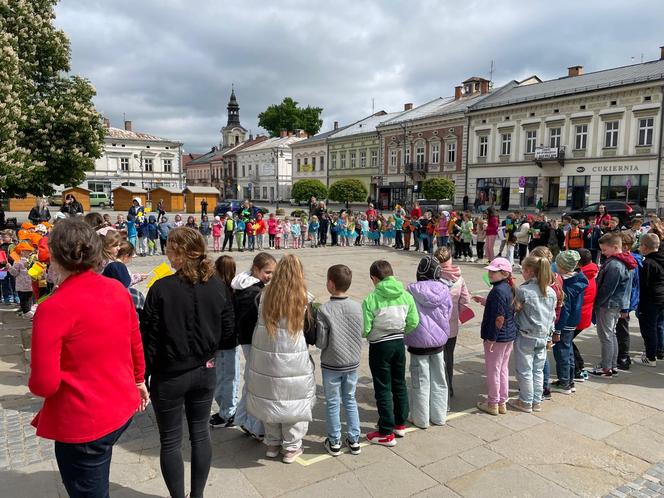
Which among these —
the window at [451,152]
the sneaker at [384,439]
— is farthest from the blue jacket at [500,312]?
the window at [451,152]

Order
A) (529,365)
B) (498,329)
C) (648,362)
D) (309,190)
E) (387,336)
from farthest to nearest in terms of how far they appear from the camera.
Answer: (309,190) → (648,362) → (529,365) → (498,329) → (387,336)

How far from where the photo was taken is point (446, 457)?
4059 mm

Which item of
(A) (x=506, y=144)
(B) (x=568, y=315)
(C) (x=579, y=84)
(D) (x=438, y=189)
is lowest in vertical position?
(B) (x=568, y=315)

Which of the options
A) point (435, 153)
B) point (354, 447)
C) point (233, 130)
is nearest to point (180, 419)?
point (354, 447)

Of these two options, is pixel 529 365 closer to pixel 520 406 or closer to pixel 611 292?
pixel 520 406

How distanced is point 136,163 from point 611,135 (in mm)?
61152

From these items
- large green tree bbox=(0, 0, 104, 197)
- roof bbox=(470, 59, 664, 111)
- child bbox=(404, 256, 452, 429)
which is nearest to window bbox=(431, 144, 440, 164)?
roof bbox=(470, 59, 664, 111)

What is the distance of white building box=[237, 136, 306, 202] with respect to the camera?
7250cm

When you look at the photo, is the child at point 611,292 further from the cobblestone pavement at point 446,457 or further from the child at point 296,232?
Answer: the child at point 296,232

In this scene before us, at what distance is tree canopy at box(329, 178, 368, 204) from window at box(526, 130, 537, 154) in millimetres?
15970

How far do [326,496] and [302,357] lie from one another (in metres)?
1.00

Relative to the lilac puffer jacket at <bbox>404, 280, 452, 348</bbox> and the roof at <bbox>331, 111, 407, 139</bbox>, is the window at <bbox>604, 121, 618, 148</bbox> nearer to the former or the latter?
the roof at <bbox>331, 111, 407, 139</bbox>

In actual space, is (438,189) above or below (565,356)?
above

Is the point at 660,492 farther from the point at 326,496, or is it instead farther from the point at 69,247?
the point at 69,247
